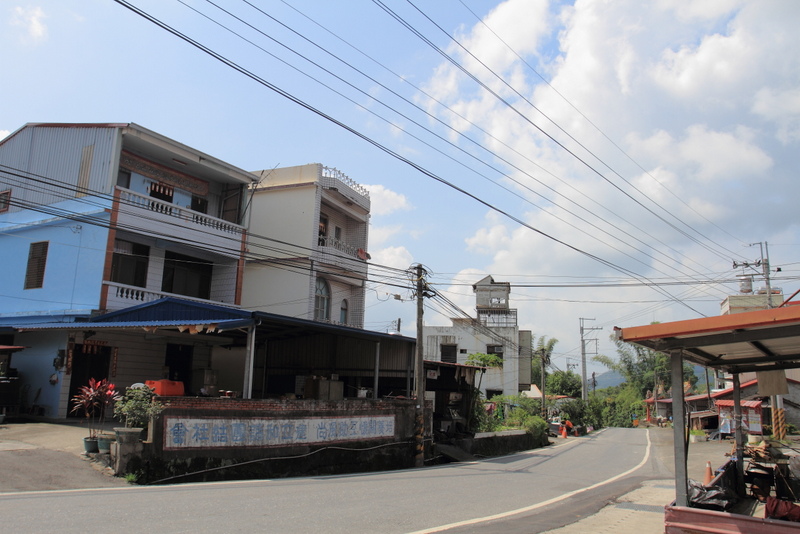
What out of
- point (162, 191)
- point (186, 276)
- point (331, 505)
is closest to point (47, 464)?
point (331, 505)

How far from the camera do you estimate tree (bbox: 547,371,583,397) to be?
65.4m

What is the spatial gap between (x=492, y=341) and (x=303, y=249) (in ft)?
83.3

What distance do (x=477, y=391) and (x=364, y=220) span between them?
10.2 meters

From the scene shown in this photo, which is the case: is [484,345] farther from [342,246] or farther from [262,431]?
[262,431]

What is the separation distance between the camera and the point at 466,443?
22047 millimetres

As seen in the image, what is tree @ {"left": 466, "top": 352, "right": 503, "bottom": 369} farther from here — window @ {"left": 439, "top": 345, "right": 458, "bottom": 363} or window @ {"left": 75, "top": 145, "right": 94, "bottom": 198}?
window @ {"left": 75, "top": 145, "right": 94, "bottom": 198}

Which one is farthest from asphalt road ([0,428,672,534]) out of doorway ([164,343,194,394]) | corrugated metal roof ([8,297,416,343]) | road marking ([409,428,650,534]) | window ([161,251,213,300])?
window ([161,251,213,300])

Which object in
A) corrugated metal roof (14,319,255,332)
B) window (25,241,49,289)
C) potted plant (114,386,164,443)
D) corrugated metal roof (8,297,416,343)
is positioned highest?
window (25,241,49,289)

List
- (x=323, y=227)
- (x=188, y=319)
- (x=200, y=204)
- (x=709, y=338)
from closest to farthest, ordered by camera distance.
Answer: (x=709, y=338) < (x=188, y=319) < (x=200, y=204) < (x=323, y=227)

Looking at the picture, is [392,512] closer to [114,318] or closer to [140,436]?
[140,436]

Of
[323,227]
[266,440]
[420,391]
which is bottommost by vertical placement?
[266,440]

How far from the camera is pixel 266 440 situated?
1341 centimetres

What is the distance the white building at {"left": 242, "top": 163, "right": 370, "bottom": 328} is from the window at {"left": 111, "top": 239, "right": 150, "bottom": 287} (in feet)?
15.7

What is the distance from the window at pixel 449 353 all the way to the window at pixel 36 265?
32.3 metres
